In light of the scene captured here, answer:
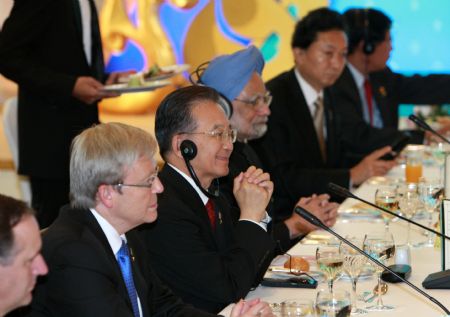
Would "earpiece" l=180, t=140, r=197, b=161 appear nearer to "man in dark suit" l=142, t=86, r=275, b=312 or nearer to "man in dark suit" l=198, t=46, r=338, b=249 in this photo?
"man in dark suit" l=142, t=86, r=275, b=312

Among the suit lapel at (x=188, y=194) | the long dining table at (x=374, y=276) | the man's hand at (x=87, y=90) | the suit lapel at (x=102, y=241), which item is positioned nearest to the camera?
the suit lapel at (x=102, y=241)

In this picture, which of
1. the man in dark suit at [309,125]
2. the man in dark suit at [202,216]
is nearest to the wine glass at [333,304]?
the man in dark suit at [202,216]

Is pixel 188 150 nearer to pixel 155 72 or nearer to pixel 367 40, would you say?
pixel 155 72

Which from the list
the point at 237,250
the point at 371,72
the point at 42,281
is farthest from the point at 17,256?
the point at 371,72

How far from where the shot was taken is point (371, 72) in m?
5.61

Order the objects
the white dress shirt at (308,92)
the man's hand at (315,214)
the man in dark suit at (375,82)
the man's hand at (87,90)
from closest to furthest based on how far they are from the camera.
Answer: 1. the man's hand at (315,214)
2. the man's hand at (87,90)
3. the white dress shirt at (308,92)
4. the man in dark suit at (375,82)

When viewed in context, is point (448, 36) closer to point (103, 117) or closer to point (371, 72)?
point (371, 72)

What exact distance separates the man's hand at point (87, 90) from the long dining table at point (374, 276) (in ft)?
3.81

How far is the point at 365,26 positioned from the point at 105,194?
383 centimetres

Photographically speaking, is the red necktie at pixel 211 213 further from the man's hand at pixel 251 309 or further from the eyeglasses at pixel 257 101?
the eyeglasses at pixel 257 101

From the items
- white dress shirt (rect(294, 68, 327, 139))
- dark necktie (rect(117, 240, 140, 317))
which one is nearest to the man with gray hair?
dark necktie (rect(117, 240, 140, 317))

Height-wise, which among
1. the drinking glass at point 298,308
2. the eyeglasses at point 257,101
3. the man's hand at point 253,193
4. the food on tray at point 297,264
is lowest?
the food on tray at point 297,264

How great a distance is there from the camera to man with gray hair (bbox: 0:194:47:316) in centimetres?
159

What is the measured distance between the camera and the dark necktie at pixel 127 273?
84.4 inches
